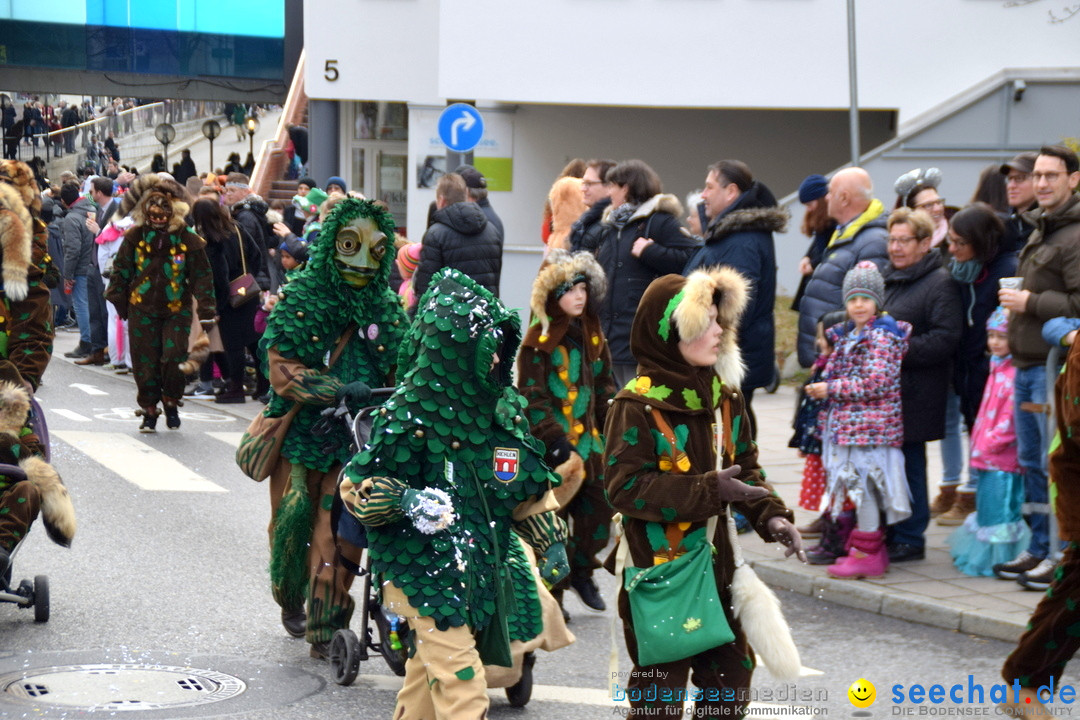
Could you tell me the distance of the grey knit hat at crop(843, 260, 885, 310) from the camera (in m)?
7.43

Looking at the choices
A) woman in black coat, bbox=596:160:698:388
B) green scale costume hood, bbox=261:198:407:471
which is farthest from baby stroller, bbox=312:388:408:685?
woman in black coat, bbox=596:160:698:388

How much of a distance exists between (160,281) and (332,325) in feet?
20.5

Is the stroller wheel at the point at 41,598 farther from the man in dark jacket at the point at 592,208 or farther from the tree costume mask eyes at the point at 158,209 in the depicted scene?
the tree costume mask eyes at the point at 158,209

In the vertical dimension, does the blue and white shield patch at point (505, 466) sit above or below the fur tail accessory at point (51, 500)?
above

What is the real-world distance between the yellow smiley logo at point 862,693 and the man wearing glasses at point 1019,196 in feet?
9.81

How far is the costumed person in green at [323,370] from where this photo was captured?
615 centimetres

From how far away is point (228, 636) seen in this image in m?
6.71

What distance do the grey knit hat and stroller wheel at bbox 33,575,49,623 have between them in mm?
4322

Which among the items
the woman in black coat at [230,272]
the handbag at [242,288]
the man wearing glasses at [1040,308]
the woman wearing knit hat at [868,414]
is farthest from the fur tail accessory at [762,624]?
the handbag at [242,288]

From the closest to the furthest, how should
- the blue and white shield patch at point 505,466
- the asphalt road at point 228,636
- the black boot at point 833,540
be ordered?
the blue and white shield patch at point 505,466 < the asphalt road at point 228,636 < the black boot at point 833,540

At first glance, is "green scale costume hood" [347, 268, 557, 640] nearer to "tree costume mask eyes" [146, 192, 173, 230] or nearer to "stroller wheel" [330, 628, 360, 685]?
"stroller wheel" [330, 628, 360, 685]

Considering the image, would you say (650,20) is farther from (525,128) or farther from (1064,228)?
(1064,228)

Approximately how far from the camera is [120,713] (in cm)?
556

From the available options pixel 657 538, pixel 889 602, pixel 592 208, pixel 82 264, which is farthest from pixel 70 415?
pixel 657 538
